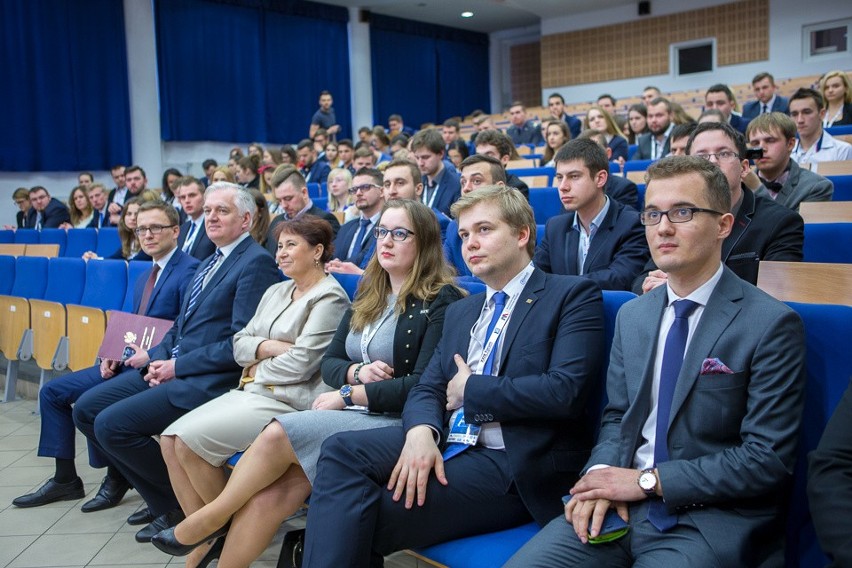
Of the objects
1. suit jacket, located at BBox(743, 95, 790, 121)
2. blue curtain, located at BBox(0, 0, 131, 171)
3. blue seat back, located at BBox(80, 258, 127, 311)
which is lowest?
blue seat back, located at BBox(80, 258, 127, 311)

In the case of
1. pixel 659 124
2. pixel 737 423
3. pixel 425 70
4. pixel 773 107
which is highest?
pixel 425 70

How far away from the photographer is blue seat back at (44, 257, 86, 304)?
438 cm

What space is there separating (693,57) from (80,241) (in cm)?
1107

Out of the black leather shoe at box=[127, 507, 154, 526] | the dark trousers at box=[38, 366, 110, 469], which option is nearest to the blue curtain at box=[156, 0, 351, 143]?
the dark trousers at box=[38, 366, 110, 469]

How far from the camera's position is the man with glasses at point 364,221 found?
3678 mm

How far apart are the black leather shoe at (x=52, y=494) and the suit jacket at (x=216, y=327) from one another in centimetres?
70

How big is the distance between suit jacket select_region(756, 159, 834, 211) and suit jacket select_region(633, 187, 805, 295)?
89cm

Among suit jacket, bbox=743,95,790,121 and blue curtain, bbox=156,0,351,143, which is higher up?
blue curtain, bbox=156,0,351,143

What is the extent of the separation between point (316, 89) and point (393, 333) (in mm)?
12013

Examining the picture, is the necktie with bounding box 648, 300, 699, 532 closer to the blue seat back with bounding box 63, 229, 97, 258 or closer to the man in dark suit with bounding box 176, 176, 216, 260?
the man in dark suit with bounding box 176, 176, 216, 260

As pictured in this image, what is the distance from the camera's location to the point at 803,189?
3.03 metres

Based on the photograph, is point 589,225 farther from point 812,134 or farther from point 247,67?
point 247,67

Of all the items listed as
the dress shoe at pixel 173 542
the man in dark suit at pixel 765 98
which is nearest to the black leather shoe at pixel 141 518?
the dress shoe at pixel 173 542

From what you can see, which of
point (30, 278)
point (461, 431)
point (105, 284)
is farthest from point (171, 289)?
point (30, 278)
